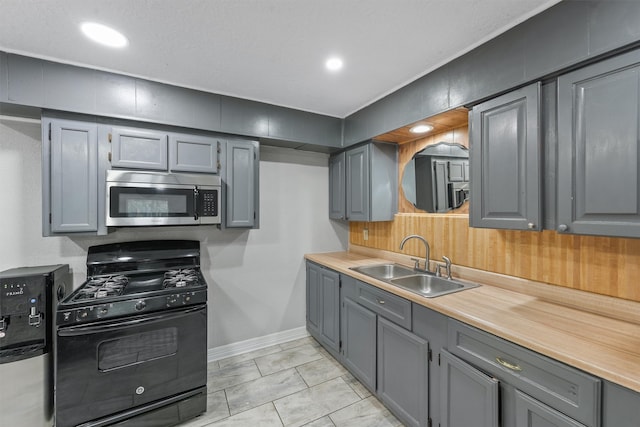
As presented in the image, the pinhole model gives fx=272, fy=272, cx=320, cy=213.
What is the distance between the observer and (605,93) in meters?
1.17

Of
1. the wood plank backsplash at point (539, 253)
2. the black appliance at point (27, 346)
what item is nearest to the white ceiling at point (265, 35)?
the wood plank backsplash at point (539, 253)

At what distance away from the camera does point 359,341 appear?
2223mm

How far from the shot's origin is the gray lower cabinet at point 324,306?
8.33ft

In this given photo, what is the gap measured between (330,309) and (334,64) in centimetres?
210

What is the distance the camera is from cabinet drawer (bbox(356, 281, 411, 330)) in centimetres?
176

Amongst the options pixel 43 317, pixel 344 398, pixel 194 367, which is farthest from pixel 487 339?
pixel 43 317

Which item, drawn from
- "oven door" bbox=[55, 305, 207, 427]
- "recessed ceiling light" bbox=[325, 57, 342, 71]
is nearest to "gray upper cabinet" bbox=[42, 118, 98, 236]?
"oven door" bbox=[55, 305, 207, 427]

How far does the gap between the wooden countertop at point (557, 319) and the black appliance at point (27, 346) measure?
7.33ft

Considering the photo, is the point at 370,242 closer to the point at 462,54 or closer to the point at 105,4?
the point at 462,54

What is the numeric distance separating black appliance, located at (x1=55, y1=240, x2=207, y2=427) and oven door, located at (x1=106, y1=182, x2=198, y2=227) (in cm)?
48

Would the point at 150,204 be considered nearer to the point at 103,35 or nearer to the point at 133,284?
the point at 133,284

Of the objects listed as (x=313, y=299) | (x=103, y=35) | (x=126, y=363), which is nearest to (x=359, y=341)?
(x=313, y=299)

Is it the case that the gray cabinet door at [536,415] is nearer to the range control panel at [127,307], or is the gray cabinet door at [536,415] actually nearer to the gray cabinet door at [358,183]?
the gray cabinet door at [358,183]

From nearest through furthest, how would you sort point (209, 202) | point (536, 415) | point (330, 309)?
point (536, 415) → point (209, 202) → point (330, 309)
